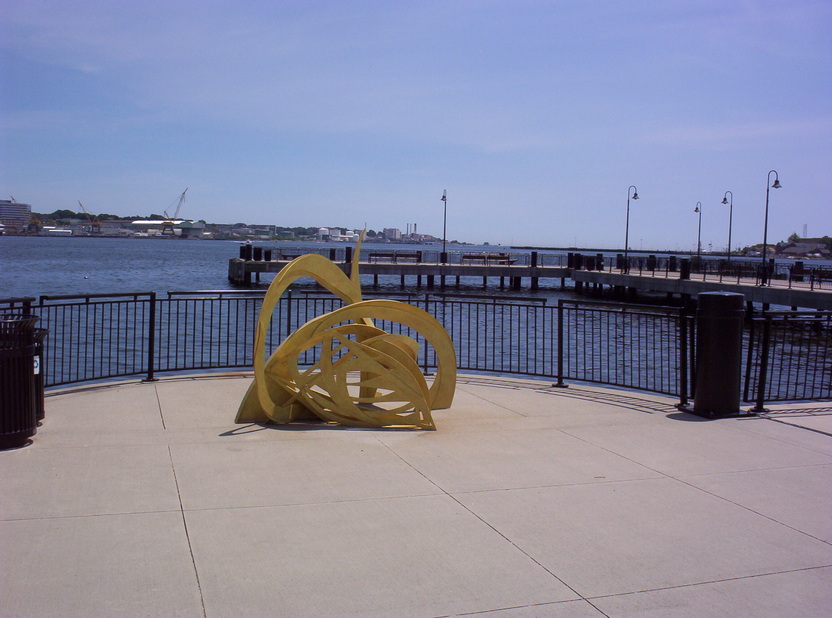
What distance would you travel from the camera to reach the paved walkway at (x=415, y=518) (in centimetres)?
399

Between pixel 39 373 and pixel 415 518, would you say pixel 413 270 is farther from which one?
pixel 415 518

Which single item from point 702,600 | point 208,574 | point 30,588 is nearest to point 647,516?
point 702,600

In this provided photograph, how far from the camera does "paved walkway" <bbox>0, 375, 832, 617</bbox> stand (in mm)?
3986

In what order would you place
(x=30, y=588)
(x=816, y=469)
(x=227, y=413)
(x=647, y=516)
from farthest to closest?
(x=227, y=413) < (x=816, y=469) < (x=647, y=516) < (x=30, y=588)

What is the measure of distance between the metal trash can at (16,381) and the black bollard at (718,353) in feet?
21.2

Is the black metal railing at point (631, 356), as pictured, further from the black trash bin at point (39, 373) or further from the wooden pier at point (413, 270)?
the wooden pier at point (413, 270)

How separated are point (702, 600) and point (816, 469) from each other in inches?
122

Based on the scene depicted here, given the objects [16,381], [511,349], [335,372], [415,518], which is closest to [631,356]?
[511,349]

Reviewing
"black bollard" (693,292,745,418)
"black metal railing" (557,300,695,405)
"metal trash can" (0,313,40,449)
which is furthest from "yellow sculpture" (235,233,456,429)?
"black bollard" (693,292,745,418)

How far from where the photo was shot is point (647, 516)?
527 centimetres

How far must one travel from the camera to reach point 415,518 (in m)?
5.11

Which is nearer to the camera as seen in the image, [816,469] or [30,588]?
[30,588]

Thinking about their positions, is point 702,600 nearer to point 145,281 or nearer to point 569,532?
point 569,532

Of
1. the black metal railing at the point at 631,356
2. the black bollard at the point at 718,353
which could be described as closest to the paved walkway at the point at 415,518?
the black bollard at the point at 718,353
